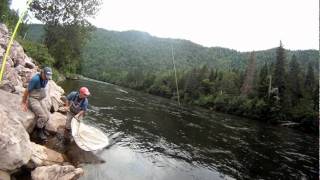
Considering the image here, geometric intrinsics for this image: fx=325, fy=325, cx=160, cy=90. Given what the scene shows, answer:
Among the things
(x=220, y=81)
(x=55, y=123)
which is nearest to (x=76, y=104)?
(x=55, y=123)

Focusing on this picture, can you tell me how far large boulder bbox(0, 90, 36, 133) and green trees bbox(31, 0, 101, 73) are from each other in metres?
32.3

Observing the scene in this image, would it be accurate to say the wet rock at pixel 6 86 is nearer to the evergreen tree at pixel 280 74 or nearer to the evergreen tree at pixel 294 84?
the evergreen tree at pixel 294 84

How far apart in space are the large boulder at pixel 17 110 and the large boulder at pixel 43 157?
85 cm

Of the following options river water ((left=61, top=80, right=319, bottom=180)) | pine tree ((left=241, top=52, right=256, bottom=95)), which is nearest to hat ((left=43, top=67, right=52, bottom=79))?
river water ((left=61, top=80, right=319, bottom=180))

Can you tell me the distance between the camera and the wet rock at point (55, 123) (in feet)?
37.6

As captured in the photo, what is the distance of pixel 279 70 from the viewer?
57000 millimetres

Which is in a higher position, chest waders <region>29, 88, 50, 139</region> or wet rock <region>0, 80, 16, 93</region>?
wet rock <region>0, 80, 16, 93</region>

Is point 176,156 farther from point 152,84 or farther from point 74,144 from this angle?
point 152,84

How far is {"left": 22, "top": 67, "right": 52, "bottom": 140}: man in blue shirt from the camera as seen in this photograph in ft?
32.1

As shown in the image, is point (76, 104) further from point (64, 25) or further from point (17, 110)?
point (64, 25)

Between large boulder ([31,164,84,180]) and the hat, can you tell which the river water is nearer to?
large boulder ([31,164,84,180])

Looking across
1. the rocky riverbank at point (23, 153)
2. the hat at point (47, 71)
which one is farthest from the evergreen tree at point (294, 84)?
the rocky riverbank at point (23, 153)

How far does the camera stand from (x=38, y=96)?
1019 cm

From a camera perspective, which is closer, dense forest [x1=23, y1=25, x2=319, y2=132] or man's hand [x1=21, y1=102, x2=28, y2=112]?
man's hand [x1=21, y1=102, x2=28, y2=112]
